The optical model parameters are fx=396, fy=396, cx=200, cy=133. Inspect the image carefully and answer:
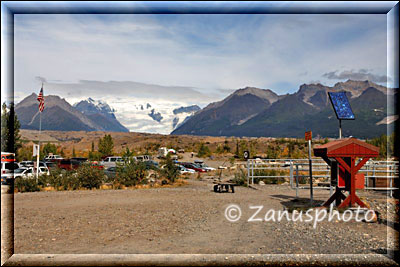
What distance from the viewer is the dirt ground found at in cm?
819

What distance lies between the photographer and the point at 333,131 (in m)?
194

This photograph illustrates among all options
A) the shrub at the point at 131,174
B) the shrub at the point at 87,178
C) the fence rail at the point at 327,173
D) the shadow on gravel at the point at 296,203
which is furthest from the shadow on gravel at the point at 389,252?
the shrub at the point at 87,178

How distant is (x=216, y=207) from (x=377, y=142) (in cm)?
4232

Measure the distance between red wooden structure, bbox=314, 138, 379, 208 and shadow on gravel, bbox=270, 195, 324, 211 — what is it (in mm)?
1178

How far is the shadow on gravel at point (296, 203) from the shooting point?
12.9m

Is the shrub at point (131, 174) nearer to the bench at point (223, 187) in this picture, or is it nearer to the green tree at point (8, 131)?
the bench at point (223, 187)

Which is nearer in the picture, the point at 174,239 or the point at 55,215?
the point at 174,239

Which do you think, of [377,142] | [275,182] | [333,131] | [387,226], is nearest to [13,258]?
[387,226]

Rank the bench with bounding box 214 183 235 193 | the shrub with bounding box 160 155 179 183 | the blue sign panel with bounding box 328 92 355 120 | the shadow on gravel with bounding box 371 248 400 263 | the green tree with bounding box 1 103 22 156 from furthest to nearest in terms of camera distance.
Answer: the shrub with bounding box 160 155 179 183 < the bench with bounding box 214 183 235 193 < the blue sign panel with bounding box 328 92 355 120 < the green tree with bounding box 1 103 22 156 < the shadow on gravel with bounding box 371 248 400 263

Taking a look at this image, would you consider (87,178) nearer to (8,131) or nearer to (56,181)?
(56,181)

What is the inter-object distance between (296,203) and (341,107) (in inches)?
144

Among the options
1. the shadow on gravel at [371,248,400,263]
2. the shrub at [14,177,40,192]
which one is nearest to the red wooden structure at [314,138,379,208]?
the shadow on gravel at [371,248,400,263]

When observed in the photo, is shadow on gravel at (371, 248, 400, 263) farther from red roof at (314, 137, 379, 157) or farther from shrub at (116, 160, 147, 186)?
shrub at (116, 160, 147, 186)

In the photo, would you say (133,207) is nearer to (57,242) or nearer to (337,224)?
(57,242)
